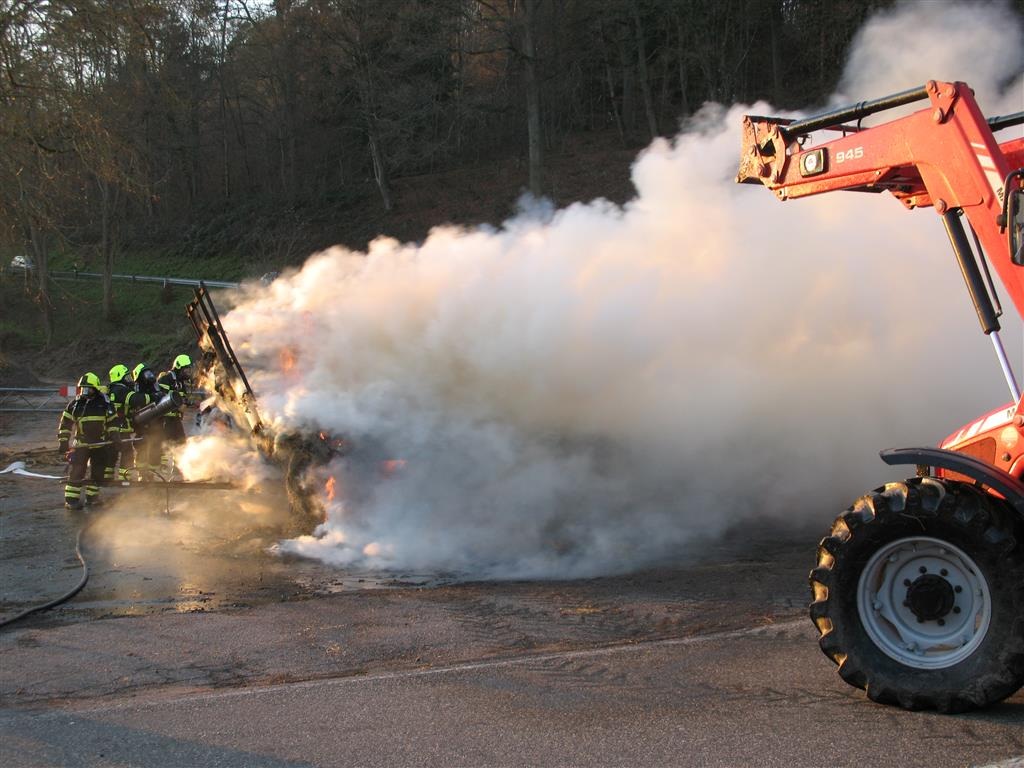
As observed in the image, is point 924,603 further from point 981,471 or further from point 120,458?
point 120,458

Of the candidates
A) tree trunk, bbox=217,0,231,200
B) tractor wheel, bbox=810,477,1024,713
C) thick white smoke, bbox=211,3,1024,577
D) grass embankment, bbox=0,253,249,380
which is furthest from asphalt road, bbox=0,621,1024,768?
tree trunk, bbox=217,0,231,200

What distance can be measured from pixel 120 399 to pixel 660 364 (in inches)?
331

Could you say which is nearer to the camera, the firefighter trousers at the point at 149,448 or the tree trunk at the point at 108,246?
the firefighter trousers at the point at 149,448

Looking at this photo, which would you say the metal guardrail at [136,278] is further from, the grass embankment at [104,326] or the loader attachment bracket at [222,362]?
the loader attachment bracket at [222,362]

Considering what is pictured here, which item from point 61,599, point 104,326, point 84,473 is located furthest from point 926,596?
point 104,326

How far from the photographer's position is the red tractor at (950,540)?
4570mm

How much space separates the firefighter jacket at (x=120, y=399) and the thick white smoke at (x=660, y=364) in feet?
15.8

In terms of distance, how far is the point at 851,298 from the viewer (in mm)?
9258

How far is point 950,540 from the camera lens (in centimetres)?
472

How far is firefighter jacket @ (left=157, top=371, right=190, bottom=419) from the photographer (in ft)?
46.5

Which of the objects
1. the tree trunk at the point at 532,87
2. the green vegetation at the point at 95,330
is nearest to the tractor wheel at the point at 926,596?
the tree trunk at the point at 532,87

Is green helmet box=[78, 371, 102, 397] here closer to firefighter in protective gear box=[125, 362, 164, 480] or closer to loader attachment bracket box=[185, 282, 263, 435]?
firefighter in protective gear box=[125, 362, 164, 480]

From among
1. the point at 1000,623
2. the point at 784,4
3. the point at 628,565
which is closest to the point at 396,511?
the point at 628,565

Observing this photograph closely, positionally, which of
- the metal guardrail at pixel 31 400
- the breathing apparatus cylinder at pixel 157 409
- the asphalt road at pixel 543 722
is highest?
the metal guardrail at pixel 31 400
